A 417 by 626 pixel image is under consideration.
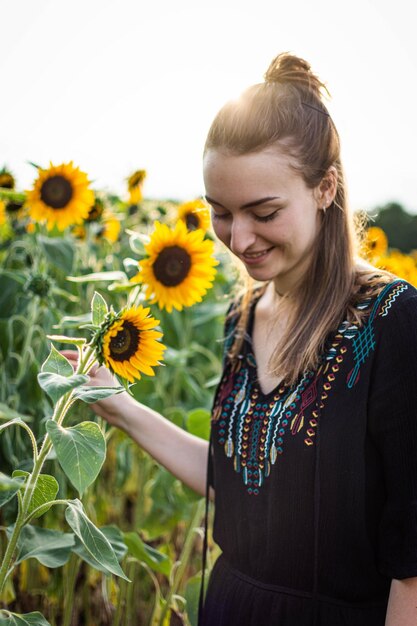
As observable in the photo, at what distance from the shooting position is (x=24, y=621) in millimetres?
904

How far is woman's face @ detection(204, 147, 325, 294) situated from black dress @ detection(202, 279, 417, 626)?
0.16 m

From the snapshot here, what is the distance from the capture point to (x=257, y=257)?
46.2 inches

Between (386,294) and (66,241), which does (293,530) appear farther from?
(66,241)

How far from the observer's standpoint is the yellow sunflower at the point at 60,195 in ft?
5.16

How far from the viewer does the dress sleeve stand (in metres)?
1.03

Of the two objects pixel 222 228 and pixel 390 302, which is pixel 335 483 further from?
pixel 222 228

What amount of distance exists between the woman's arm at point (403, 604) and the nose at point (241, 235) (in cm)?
56

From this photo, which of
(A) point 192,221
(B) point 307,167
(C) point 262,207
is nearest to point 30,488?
(C) point 262,207

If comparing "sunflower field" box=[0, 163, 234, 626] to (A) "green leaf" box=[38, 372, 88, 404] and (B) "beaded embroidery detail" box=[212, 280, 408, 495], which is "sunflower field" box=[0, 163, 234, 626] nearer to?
(A) "green leaf" box=[38, 372, 88, 404]

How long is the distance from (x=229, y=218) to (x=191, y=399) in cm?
99

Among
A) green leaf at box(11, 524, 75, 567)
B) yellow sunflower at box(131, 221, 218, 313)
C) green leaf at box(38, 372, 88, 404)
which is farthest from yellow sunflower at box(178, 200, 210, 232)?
green leaf at box(38, 372, 88, 404)

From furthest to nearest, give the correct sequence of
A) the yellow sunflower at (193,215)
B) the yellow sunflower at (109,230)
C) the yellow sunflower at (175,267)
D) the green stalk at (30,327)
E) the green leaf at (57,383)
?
the yellow sunflower at (109,230)
the yellow sunflower at (193,215)
the green stalk at (30,327)
the yellow sunflower at (175,267)
the green leaf at (57,383)

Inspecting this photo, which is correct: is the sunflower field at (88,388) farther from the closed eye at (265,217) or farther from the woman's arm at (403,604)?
the woman's arm at (403,604)

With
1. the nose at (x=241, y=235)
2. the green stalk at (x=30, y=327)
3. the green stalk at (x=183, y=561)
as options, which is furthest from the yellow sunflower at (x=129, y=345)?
the green stalk at (x=183, y=561)
